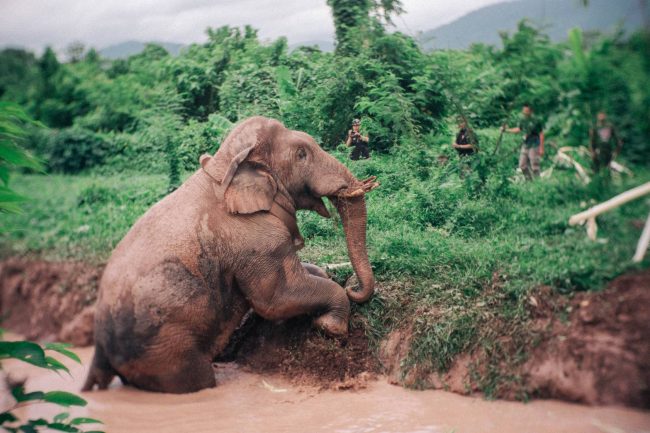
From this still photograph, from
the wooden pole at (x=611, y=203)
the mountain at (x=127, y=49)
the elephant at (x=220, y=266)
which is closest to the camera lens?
the wooden pole at (x=611, y=203)

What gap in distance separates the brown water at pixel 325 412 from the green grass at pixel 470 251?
289 mm

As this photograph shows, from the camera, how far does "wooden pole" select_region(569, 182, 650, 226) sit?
202 inches

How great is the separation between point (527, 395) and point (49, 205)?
8.66 meters

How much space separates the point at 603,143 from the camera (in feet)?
18.9

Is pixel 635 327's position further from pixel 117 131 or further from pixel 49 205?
pixel 117 131

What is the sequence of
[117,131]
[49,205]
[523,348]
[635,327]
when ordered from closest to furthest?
[635,327] → [523,348] → [49,205] → [117,131]

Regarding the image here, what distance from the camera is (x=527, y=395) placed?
515 cm

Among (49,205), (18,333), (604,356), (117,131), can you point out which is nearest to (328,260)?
(604,356)

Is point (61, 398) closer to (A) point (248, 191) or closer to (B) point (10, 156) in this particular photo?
(B) point (10, 156)

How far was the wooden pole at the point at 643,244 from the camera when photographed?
497cm

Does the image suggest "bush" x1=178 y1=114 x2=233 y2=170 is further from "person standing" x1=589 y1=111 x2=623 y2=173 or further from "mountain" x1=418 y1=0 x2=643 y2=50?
"person standing" x1=589 y1=111 x2=623 y2=173

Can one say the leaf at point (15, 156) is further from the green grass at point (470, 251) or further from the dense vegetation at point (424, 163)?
the green grass at point (470, 251)

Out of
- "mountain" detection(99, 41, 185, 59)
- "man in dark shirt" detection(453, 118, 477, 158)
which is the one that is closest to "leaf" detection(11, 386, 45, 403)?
"man in dark shirt" detection(453, 118, 477, 158)

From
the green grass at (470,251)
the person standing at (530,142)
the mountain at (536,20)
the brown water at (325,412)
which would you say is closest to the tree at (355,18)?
the mountain at (536,20)
